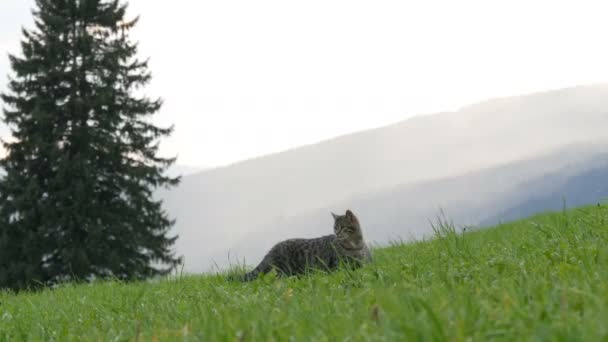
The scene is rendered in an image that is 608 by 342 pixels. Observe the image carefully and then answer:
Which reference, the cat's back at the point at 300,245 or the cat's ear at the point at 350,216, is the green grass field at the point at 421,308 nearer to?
the cat's ear at the point at 350,216

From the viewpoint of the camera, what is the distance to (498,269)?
200 inches

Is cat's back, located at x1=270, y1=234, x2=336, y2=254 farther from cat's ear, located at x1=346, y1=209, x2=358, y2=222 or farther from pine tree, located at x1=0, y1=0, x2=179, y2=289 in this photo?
pine tree, located at x1=0, y1=0, x2=179, y2=289

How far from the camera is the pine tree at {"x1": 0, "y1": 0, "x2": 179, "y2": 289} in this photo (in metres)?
26.4

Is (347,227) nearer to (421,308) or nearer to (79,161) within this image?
(421,308)

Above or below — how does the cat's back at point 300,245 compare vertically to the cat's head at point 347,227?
below

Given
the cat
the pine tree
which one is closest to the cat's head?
the cat

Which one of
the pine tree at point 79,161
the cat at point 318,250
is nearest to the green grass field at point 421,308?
the cat at point 318,250

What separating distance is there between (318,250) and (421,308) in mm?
6948

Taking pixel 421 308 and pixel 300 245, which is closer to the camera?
pixel 421 308

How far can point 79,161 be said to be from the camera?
26453 mm

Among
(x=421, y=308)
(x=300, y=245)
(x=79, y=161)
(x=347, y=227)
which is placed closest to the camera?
(x=421, y=308)

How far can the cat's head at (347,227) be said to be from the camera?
9719 mm

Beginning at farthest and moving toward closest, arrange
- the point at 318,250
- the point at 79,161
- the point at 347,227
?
the point at 79,161 → the point at 318,250 → the point at 347,227

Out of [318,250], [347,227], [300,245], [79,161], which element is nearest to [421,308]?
[347,227]
